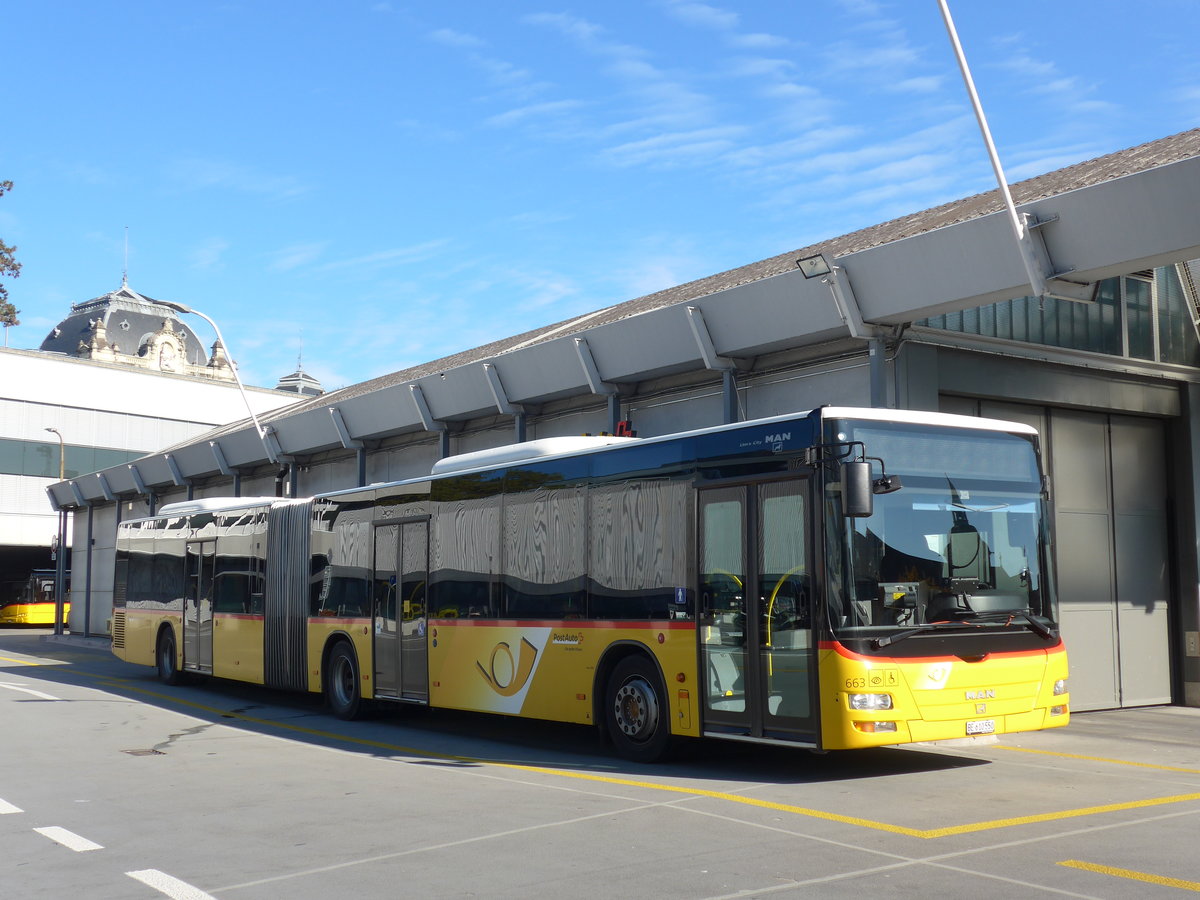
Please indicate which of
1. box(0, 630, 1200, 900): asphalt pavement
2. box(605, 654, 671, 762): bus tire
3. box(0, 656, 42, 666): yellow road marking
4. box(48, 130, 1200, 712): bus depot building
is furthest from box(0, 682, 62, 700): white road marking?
box(605, 654, 671, 762): bus tire

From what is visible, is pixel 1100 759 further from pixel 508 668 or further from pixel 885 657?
pixel 508 668

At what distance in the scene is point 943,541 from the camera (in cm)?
1051

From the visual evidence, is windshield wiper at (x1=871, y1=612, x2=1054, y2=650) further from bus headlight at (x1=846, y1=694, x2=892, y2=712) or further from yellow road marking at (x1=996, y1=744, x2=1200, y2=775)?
yellow road marking at (x1=996, y1=744, x2=1200, y2=775)

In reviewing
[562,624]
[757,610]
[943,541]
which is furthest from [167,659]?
[943,541]

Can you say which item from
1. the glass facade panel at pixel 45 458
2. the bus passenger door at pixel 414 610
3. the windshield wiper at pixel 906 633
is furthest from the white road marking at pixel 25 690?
the glass facade panel at pixel 45 458

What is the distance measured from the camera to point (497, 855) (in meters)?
7.67

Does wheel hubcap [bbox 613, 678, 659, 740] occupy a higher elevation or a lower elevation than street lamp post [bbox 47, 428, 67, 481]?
lower

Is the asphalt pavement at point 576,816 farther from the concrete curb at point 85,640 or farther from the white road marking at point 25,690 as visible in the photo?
the concrete curb at point 85,640

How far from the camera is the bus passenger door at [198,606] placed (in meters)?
21.1

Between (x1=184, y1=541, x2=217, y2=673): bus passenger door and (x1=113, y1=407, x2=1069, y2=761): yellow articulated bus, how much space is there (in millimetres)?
6530

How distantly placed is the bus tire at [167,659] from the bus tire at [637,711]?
1259cm

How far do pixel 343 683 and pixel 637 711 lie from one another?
257 inches

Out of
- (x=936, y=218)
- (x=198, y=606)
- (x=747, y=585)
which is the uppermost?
(x=936, y=218)

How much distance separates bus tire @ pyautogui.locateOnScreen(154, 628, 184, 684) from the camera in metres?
22.6
